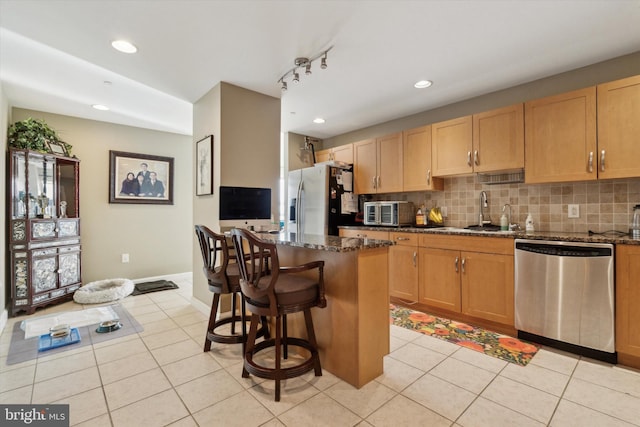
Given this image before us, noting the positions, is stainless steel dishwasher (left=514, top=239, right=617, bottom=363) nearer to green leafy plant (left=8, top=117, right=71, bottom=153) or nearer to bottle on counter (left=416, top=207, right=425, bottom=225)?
bottle on counter (left=416, top=207, right=425, bottom=225)

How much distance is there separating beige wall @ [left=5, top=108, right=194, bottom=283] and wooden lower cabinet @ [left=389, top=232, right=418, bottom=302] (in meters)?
3.03

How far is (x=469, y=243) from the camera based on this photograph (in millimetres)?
2789

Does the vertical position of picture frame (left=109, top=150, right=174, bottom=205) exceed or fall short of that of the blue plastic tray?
it exceeds it

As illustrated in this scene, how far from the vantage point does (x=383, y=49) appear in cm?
238

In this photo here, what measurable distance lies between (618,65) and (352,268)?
2902 mm

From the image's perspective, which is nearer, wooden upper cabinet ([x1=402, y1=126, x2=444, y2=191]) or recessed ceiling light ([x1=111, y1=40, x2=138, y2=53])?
recessed ceiling light ([x1=111, y1=40, x2=138, y2=53])

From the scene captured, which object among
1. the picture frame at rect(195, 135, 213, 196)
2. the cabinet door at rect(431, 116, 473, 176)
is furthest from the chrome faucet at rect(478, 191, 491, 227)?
the picture frame at rect(195, 135, 213, 196)

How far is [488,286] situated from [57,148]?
5.06 meters

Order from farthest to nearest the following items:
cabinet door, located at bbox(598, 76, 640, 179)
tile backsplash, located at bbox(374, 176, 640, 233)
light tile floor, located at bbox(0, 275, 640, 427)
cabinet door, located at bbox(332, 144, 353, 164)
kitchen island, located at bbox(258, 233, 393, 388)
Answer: cabinet door, located at bbox(332, 144, 353, 164), tile backsplash, located at bbox(374, 176, 640, 233), cabinet door, located at bbox(598, 76, 640, 179), kitchen island, located at bbox(258, 233, 393, 388), light tile floor, located at bbox(0, 275, 640, 427)

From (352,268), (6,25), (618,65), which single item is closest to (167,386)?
(352,268)

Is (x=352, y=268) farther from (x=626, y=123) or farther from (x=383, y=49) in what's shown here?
(x=626, y=123)

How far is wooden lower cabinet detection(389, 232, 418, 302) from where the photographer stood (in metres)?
3.20

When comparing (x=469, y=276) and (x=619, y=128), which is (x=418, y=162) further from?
(x=619, y=128)

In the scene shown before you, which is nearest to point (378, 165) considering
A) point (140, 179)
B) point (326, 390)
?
point (326, 390)
